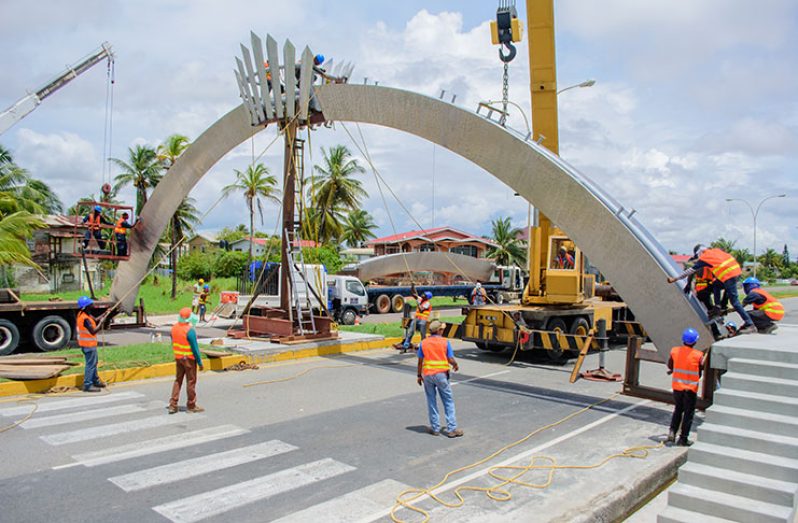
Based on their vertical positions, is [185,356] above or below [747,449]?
above

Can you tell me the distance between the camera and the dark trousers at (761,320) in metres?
9.24

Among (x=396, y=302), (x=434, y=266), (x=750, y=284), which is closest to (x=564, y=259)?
(x=750, y=284)

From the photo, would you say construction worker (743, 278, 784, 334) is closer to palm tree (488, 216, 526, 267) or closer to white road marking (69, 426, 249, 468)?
white road marking (69, 426, 249, 468)

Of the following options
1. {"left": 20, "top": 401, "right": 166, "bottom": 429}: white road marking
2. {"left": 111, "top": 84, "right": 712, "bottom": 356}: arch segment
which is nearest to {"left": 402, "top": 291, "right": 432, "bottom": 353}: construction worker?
{"left": 111, "top": 84, "right": 712, "bottom": 356}: arch segment

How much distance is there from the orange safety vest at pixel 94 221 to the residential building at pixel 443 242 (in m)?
39.3

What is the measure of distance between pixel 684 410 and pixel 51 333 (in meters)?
15.3

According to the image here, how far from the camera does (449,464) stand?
278 inches

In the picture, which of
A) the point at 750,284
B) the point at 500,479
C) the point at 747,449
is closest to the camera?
the point at 747,449

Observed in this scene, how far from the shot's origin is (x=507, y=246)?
2218 inches

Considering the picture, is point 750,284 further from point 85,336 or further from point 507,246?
point 507,246

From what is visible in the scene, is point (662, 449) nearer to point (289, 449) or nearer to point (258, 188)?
point (289, 449)

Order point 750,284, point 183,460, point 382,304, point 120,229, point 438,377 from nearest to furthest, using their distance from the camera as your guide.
A: 1. point 183,460
2. point 438,377
3. point 750,284
4. point 120,229
5. point 382,304

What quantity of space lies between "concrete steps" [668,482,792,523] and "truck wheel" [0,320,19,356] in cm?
1529

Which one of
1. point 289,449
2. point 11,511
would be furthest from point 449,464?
point 11,511
